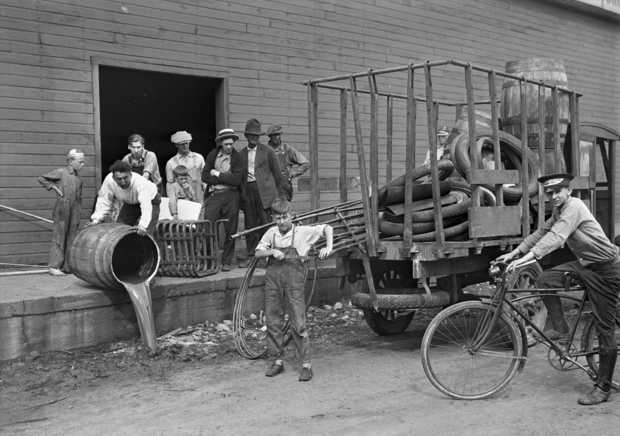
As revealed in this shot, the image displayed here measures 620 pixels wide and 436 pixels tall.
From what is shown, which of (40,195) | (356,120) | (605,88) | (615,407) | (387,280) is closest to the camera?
(615,407)

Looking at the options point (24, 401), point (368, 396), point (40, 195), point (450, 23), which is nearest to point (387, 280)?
point (368, 396)

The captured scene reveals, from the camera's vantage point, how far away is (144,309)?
301 inches

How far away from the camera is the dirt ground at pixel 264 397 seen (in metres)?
5.11

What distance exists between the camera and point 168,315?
8297 millimetres

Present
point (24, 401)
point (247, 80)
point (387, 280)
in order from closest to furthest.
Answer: point (24, 401)
point (387, 280)
point (247, 80)

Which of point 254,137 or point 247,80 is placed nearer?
point 254,137

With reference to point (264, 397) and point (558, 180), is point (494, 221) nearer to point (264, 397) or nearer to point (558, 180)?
point (558, 180)

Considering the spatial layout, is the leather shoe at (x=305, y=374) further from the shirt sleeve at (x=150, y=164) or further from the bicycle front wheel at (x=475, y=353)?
the shirt sleeve at (x=150, y=164)

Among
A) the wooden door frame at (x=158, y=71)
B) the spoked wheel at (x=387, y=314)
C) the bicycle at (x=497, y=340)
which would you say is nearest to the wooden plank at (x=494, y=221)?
the bicycle at (x=497, y=340)

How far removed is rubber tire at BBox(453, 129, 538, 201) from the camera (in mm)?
7656

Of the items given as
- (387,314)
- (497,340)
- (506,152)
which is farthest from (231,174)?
(497,340)

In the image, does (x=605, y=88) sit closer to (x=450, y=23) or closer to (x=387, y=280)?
(x=450, y=23)

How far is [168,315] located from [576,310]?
441cm

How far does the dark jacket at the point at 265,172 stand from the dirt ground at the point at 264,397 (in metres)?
2.68
